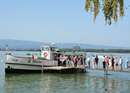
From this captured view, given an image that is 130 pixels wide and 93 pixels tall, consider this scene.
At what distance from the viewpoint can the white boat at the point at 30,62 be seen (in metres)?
26.4

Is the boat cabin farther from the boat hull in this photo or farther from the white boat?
the boat hull

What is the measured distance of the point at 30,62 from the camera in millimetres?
27219

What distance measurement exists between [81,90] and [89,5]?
9.24 meters

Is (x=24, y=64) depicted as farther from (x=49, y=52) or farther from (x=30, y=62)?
(x=49, y=52)

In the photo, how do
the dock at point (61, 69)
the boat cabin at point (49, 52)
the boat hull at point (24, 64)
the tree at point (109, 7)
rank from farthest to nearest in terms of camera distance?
1. the boat cabin at point (49, 52)
2. the dock at point (61, 69)
3. the boat hull at point (24, 64)
4. the tree at point (109, 7)

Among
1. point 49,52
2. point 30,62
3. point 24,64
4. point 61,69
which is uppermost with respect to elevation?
point 49,52

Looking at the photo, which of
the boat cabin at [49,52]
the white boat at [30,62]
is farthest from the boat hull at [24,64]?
the boat cabin at [49,52]

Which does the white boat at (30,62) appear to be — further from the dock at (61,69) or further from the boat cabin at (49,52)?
the dock at (61,69)

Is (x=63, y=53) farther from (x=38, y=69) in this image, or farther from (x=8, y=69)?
(x=8, y=69)

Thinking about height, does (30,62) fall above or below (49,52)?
below

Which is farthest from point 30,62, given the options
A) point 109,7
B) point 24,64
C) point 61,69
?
point 109,7

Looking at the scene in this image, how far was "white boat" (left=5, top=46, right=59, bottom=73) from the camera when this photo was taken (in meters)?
26.4

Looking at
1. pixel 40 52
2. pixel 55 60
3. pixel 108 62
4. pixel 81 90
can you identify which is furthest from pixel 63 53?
pixel 81 90

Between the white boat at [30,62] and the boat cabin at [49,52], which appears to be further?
the boat cabin at [49,52]
